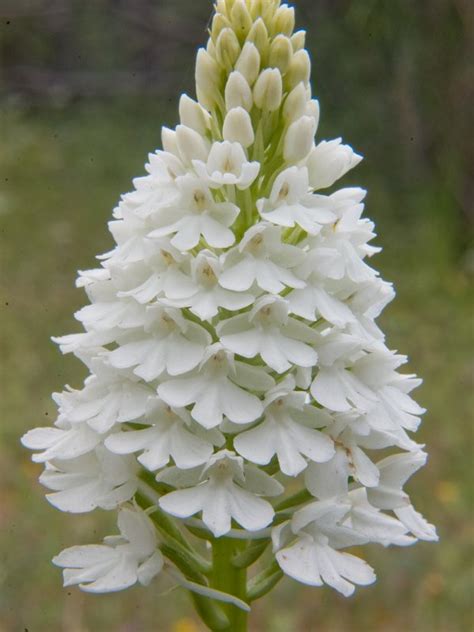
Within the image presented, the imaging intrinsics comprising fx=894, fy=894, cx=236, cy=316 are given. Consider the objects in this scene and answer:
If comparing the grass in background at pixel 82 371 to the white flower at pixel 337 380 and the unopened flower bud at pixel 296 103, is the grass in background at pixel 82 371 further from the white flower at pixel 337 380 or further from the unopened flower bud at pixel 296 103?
the unopened flower bud at pixel 296 103

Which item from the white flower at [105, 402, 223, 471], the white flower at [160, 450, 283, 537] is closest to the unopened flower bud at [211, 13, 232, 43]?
the white flower at [105, 402, 223, 471]

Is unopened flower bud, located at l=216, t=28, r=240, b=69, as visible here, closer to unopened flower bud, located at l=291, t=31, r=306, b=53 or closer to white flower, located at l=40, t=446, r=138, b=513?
unopened flower bud, located at l=291, t=31, r=306, b=53

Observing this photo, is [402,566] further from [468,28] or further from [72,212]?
[72,212]

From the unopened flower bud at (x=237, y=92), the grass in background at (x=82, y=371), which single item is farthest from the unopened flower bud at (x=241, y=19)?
the grass in background at (x=82, y=371)

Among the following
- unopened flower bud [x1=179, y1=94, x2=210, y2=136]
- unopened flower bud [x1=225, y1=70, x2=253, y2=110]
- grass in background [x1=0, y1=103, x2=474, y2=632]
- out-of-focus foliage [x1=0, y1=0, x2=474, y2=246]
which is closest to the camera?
unopened flower bud [x1=225, y1=70, x2=253, y2=110]

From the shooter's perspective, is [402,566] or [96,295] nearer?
[96,295]

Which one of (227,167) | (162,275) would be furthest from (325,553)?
(227,167)

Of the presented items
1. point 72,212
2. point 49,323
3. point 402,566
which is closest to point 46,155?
point 72,212
